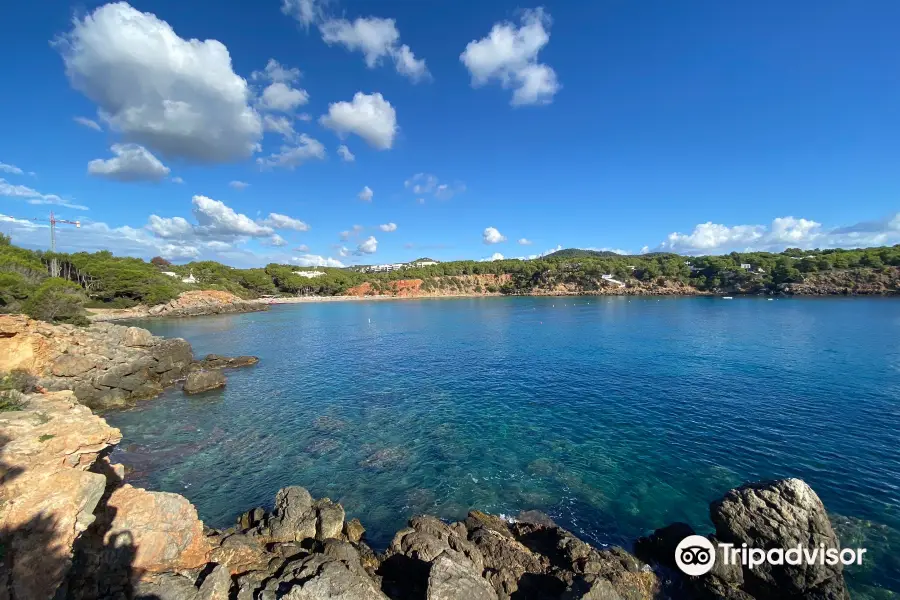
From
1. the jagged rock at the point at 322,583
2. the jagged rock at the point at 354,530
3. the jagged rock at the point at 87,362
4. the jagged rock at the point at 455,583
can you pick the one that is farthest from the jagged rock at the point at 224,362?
the jagged rock at the point at 455,583

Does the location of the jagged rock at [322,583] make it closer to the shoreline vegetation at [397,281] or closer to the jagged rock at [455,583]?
the jagged rock at [455,583]

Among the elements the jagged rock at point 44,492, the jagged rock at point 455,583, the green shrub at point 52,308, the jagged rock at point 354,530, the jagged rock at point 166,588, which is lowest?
the jagged rock at point 354,530

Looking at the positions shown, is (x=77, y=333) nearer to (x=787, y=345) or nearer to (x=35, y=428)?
(x=35, y=428)

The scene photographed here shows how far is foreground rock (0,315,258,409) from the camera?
24.8 meters

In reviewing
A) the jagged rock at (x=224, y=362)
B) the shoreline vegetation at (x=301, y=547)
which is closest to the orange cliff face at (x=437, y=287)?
the jagged rock at (x=224, y=362)

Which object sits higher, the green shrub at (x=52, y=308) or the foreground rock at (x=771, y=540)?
the green shrub at (x=52, y=308)

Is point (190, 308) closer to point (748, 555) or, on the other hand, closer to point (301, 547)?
point (301, 547)

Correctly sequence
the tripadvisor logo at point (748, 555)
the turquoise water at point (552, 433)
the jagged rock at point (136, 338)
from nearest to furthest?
the tripadvisor logo at point (748, 555) → the turquoise water at point (552, 433) → the jagged rock at point (136, 338)

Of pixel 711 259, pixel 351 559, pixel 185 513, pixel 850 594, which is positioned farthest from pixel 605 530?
pixel 711 259

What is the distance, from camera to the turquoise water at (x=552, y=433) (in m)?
15.1

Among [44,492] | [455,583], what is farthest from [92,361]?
[455,583]

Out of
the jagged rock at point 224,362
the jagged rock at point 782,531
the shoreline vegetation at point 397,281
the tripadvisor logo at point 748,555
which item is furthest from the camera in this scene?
the shoreline vegetation at point 397,281

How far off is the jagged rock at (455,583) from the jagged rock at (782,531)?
7.69 meters

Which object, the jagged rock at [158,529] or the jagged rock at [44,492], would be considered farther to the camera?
the jagged rock at [158,529]
